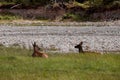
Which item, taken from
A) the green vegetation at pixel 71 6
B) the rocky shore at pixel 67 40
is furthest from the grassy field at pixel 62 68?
the green vegetation at pixel 71 6

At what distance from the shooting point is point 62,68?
16.4m

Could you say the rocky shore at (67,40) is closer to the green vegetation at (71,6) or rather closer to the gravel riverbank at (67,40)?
Result: the gravel riverbank at (67,40)

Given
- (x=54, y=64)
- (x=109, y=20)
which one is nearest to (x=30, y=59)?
(x=54, y=64)

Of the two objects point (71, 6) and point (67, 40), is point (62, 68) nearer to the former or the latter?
point (67, 40)

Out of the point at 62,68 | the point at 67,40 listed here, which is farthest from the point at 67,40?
the point at 62,68

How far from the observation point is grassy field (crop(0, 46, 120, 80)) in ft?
47.0

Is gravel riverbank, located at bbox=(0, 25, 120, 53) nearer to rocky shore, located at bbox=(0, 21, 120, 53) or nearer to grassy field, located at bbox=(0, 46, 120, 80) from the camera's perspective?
rocky shore, located at bbox=(0, 21, 120, 53)

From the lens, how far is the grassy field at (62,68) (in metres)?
14.3


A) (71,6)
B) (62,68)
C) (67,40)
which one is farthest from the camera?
(71,6)

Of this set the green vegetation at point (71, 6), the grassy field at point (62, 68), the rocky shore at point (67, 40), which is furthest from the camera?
the green vegetation at point (71, 6)

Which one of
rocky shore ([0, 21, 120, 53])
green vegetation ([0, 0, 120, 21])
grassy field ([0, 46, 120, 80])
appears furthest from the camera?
green vegetation ([0, 0, 120, 21])

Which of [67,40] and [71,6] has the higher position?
[67,40]

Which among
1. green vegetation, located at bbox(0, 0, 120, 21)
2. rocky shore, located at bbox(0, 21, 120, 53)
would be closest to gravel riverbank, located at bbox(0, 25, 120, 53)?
rocky shore, located at bbox(0, 21, 120, 53)

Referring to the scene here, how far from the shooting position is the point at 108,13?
5497cm
